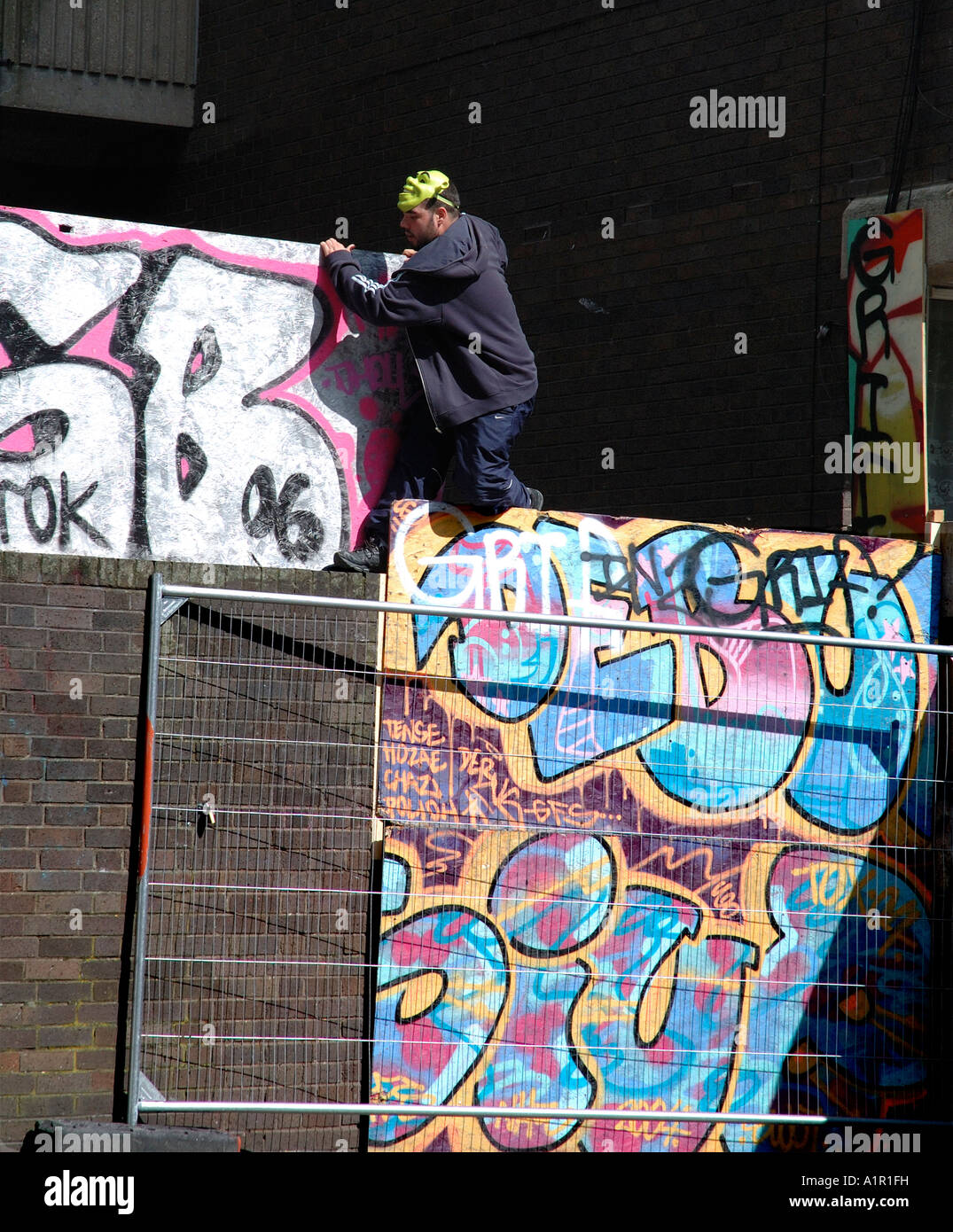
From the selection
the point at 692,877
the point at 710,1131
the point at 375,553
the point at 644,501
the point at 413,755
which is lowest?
the point at 710,1131

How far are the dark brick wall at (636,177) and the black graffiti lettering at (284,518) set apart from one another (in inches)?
141

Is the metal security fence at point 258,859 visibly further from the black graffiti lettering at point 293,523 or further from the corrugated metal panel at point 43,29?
the corrugated metal panel at point 43,29

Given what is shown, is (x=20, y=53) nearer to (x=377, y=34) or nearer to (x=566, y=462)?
(x=377, y=34)

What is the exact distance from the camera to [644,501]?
32.6 ft

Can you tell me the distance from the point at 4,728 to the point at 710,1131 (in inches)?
133

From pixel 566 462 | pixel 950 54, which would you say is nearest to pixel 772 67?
pixel 950 54

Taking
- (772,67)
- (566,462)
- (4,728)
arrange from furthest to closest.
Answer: (566,462), (772,67), (4,728)

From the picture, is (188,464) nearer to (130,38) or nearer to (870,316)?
(870,316)

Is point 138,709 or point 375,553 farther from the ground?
point 375,553

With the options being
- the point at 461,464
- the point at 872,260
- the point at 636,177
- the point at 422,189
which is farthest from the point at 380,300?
the point at 636,177

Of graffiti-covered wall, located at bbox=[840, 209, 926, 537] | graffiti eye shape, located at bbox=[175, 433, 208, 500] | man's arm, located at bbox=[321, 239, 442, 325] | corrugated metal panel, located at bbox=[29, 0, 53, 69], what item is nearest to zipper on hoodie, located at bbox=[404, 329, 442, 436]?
man's arm, located at bbox=[321, 239, 442, 325]

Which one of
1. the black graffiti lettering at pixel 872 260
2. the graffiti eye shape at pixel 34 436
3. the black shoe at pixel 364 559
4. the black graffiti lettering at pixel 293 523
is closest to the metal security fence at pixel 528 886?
the black shoe at pixel 364 559

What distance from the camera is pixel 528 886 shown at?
6.22 meters

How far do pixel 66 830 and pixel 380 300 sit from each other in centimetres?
262
